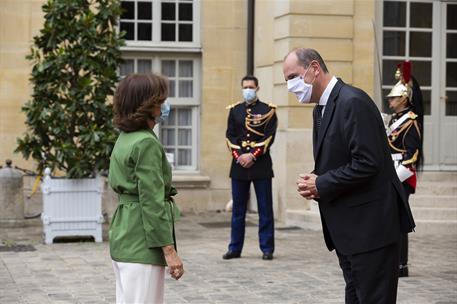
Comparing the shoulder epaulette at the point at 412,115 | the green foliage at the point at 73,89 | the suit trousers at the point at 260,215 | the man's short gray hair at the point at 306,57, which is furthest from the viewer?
the green foliage at the point at 73,89

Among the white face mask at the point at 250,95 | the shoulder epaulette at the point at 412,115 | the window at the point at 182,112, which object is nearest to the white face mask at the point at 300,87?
the shoulder epaulette at the point at 412,115

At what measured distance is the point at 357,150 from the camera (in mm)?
5430

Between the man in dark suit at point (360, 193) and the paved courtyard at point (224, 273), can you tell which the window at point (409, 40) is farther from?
the man in dark suit at point (360, 193)

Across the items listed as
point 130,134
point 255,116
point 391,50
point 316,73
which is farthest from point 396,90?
point 391,50

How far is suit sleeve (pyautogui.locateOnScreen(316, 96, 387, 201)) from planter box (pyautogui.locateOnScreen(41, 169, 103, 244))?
7492 mm

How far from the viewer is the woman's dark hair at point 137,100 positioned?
528 centimetres

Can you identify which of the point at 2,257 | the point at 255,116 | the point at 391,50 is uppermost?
the point at 391,50

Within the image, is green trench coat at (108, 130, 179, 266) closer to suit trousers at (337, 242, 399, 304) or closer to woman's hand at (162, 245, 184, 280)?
woman's hand at (162, 245, 184, 280)

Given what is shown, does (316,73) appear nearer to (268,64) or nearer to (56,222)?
(56,222)

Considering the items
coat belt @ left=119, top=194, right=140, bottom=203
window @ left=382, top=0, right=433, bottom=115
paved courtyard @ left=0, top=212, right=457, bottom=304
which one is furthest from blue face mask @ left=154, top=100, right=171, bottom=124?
window @ left=382, top=0, right=433, bottom=115

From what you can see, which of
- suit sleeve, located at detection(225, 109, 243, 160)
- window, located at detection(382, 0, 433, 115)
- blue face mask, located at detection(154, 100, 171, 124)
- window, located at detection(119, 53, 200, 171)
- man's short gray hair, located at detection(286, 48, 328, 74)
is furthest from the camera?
window, located at detection(119, 53, 200, 171)

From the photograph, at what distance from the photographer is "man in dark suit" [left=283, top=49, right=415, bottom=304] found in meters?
5.45

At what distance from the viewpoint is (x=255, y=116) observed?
11.5 m

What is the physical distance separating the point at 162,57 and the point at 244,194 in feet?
19.5
